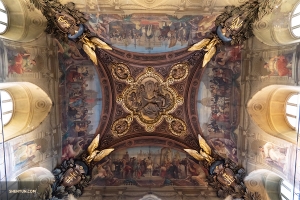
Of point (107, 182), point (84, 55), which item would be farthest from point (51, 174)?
point (84, 55)

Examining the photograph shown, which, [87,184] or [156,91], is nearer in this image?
[87,184]

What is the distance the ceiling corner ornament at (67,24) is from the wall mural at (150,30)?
1.22ft

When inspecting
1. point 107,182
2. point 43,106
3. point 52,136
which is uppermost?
point 43,106

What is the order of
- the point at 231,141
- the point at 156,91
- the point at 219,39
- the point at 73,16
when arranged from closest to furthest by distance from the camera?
the point at 73,16 → the point at 219,39 → the point at 231,141 → the point at 156,91

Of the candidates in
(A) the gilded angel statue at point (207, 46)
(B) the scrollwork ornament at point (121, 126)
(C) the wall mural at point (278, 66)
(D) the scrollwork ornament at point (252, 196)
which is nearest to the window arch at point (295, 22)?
(C) the wall mural at point (278, 66)

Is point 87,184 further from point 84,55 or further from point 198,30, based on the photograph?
point 198,30

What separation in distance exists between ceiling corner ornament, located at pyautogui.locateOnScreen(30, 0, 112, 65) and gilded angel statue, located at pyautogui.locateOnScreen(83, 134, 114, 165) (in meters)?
4.57

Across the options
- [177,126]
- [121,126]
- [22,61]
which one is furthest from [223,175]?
[22,61]

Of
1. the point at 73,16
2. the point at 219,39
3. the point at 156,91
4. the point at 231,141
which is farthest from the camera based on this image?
the point at 156,91

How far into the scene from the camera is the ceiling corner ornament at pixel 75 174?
11.8 metres

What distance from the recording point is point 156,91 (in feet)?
46.6

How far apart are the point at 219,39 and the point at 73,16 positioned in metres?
6.74

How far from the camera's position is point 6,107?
11602 mm

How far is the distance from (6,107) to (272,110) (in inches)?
481
